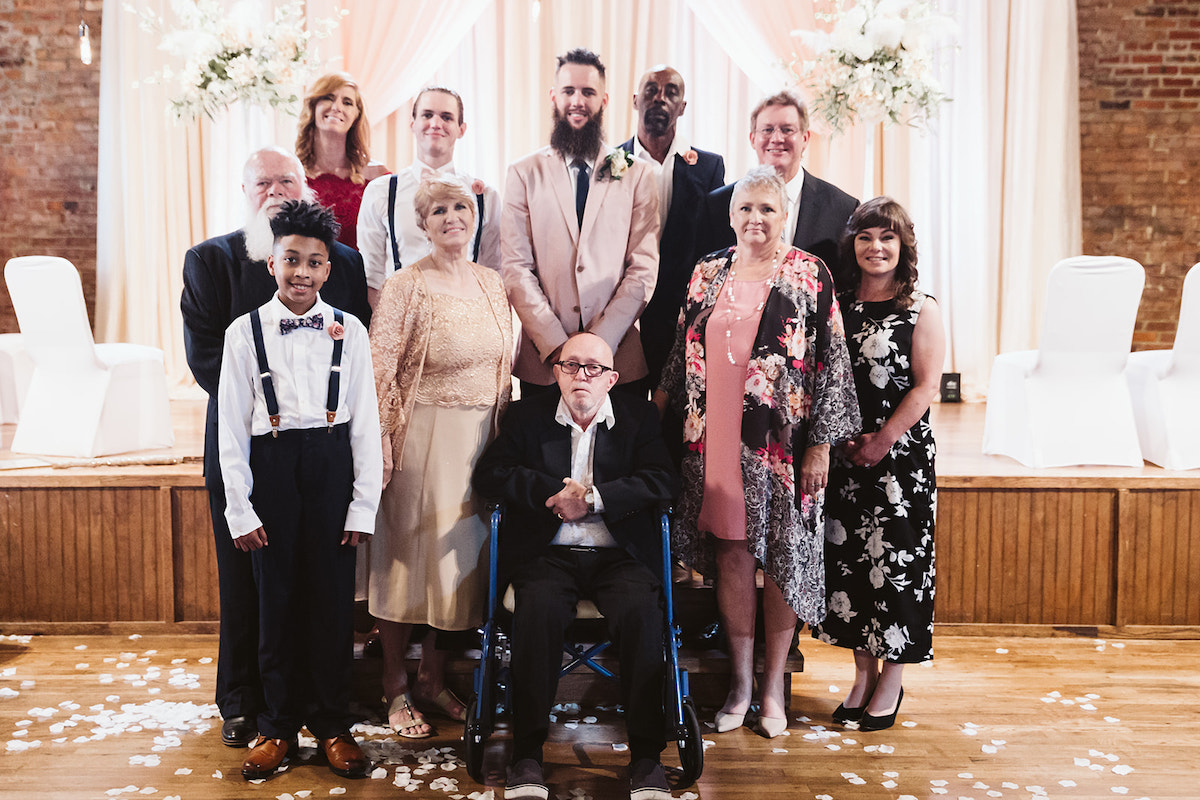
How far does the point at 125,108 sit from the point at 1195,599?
6.79 m

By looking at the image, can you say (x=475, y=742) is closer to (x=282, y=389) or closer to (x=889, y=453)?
(x=282, y=389)

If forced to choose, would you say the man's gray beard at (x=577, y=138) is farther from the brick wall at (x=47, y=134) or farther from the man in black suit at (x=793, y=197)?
the brick wall at (x=47, y=134)

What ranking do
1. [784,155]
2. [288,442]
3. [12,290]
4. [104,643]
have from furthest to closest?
[12,290]
[104,643]
[784,155]
[288,442]

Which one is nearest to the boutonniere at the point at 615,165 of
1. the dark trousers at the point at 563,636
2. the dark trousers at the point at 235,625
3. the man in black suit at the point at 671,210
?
the man in black suit at the point at 671,210

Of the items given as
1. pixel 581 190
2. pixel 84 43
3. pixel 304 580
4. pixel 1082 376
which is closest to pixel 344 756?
pixel 304 580

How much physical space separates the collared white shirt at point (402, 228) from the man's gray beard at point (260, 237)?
1.25 feet

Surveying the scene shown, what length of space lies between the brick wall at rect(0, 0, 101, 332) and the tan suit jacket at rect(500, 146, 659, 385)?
509 centimetres

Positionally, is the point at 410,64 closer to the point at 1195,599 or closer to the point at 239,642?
the point at 239,642

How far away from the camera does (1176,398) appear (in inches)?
155

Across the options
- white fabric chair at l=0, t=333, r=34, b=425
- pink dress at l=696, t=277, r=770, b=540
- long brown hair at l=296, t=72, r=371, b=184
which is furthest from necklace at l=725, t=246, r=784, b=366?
white fabric chair at l=0, t=333, r=34, b=425

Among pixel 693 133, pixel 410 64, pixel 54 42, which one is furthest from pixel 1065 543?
pixel 54 42

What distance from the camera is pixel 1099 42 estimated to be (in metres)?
6.55

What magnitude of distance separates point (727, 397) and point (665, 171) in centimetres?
85

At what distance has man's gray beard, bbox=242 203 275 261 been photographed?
Answer: 255 cm
